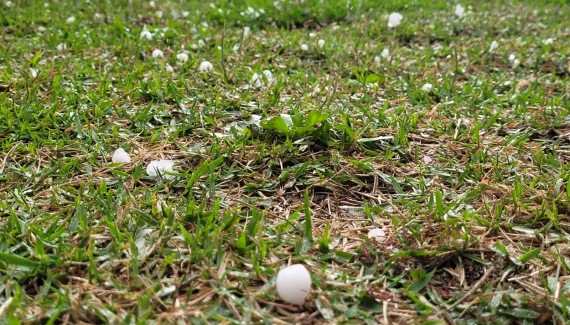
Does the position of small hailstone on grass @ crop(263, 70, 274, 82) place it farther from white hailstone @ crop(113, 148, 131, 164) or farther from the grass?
white hailstone @ crop(113, 148, 131, 164)

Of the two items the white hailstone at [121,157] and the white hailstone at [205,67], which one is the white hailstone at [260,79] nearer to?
the white hailstone at [205,67]

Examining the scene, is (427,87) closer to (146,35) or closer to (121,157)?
(121,157)

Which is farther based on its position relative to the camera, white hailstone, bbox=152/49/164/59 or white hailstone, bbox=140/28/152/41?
white hailstone, bbox=140/28/152/41

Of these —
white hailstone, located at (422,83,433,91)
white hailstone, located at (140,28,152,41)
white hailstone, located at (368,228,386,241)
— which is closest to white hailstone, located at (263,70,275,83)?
white hailstone, located at (422,83,433,91)

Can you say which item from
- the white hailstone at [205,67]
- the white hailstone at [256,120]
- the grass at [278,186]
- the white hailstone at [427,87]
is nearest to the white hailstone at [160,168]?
the grass at [278,186]

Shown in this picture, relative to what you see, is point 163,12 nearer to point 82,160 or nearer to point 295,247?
point 82,160

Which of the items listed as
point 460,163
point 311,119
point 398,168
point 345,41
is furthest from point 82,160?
point 345,41

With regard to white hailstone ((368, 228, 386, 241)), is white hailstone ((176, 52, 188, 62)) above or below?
below
